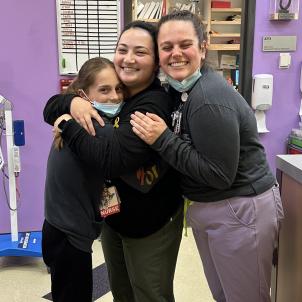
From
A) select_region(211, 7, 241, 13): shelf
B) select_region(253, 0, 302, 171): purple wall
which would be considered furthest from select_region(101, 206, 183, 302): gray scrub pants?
select_region(211, 7, 241, 13): shelf

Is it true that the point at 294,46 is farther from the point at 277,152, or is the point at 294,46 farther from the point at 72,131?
the point at 72,131

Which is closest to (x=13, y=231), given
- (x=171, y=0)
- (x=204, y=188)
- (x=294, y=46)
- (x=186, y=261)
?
(x=186, y=261)

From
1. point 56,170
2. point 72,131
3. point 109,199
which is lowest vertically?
point 109,199

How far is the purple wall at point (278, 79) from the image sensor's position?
10.3ft

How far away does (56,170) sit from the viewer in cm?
146

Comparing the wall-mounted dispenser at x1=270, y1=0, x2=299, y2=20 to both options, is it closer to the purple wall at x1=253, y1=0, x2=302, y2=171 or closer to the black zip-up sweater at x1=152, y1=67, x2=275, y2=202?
the purple wall at x1=253, y1=0, x2=302, y2=171

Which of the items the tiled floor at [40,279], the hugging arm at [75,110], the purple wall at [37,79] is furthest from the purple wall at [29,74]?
the hugging arm at [75,110]

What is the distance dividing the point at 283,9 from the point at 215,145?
2.17m

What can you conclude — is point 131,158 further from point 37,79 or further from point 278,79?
point 278,79

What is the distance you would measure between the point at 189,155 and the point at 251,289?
554mm

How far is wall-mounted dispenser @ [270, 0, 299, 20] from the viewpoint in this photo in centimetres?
306

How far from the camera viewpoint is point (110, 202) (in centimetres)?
153

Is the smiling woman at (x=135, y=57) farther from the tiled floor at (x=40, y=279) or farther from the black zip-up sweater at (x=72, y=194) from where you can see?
the tiled floor at (x=40, y=279)

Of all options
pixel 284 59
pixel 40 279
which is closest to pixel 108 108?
pixel 40 279
